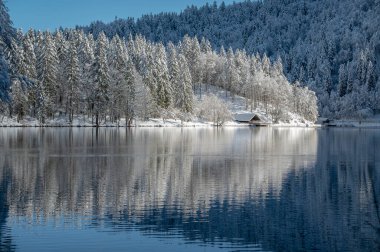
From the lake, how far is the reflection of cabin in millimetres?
114245

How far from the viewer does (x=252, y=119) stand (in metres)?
166

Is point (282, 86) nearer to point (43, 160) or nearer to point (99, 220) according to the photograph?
point (43, 160)

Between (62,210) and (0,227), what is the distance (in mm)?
4116

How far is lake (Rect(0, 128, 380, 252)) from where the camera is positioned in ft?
68.3

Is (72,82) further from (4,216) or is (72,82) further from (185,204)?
(4,216)

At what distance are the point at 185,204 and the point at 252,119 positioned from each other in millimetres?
140194

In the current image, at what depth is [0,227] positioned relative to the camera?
73.2 ft

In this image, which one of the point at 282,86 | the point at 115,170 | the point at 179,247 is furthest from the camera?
the point at 282,86

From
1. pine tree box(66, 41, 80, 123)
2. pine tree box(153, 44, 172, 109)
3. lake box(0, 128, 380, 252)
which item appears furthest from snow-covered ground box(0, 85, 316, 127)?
lake box(0, 128, 380, 252)

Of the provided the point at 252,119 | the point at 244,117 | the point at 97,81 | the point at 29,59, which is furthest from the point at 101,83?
the point at 252,119

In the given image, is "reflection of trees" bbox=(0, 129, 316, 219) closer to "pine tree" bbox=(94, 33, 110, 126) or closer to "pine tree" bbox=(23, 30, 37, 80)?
"pine tree" bbox=(94, 33, 110, 126)

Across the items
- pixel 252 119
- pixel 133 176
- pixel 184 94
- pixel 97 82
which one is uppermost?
pixel 97 82

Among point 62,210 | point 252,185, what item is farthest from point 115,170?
point 62,210

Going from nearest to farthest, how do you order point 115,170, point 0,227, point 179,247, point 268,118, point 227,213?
point 179,247
point 0,227
point 227,213
point 115,170
point 268,118
